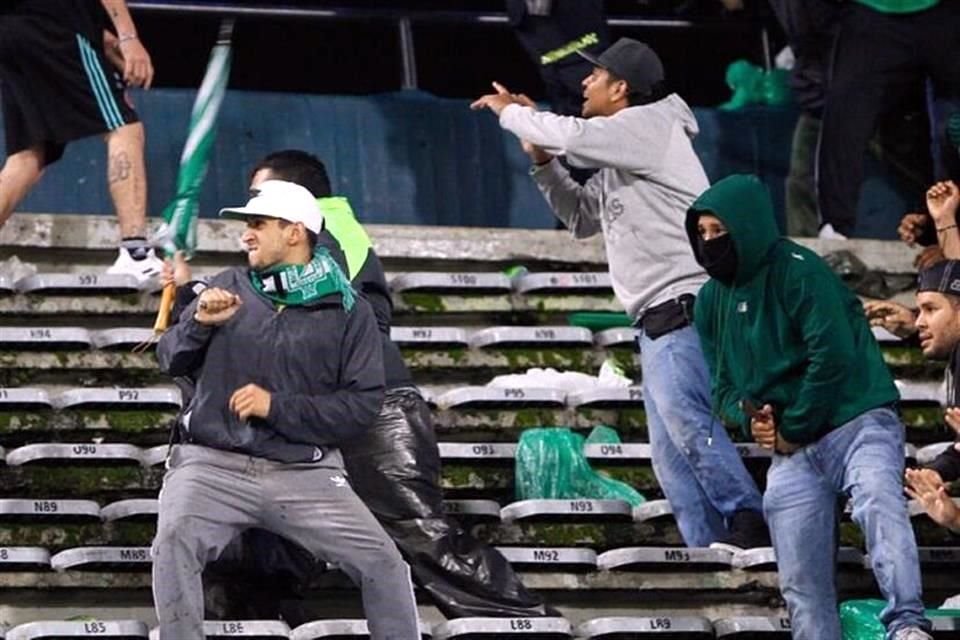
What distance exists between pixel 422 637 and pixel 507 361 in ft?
6.63

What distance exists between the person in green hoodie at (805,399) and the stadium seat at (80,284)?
7.65ft

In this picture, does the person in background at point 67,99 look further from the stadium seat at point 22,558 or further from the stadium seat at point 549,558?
the stadium seat at point 549,558

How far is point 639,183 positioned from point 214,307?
1919mm

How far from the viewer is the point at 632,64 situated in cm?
1119

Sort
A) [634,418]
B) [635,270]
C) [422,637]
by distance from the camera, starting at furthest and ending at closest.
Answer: [634,418], [635,270], [422,637]

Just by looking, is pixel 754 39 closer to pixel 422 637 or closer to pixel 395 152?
pixel 395 152

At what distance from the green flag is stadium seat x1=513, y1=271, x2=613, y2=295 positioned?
47.8 inches

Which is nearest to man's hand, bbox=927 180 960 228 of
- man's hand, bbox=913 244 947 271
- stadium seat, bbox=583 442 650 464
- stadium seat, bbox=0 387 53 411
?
man's hand, bbox=913 244 947 271

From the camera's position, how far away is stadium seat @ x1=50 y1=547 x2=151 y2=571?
10328 millimetres

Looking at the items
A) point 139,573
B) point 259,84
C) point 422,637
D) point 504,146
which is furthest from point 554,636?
point 259,84

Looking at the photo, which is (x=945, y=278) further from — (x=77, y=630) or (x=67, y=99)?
(x=67, y=99)

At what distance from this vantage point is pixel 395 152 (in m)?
13.9

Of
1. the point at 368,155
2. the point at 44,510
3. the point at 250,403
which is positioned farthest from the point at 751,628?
the point at 368,155

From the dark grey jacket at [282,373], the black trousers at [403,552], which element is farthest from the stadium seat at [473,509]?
the dark grey jacket at [282,373]
